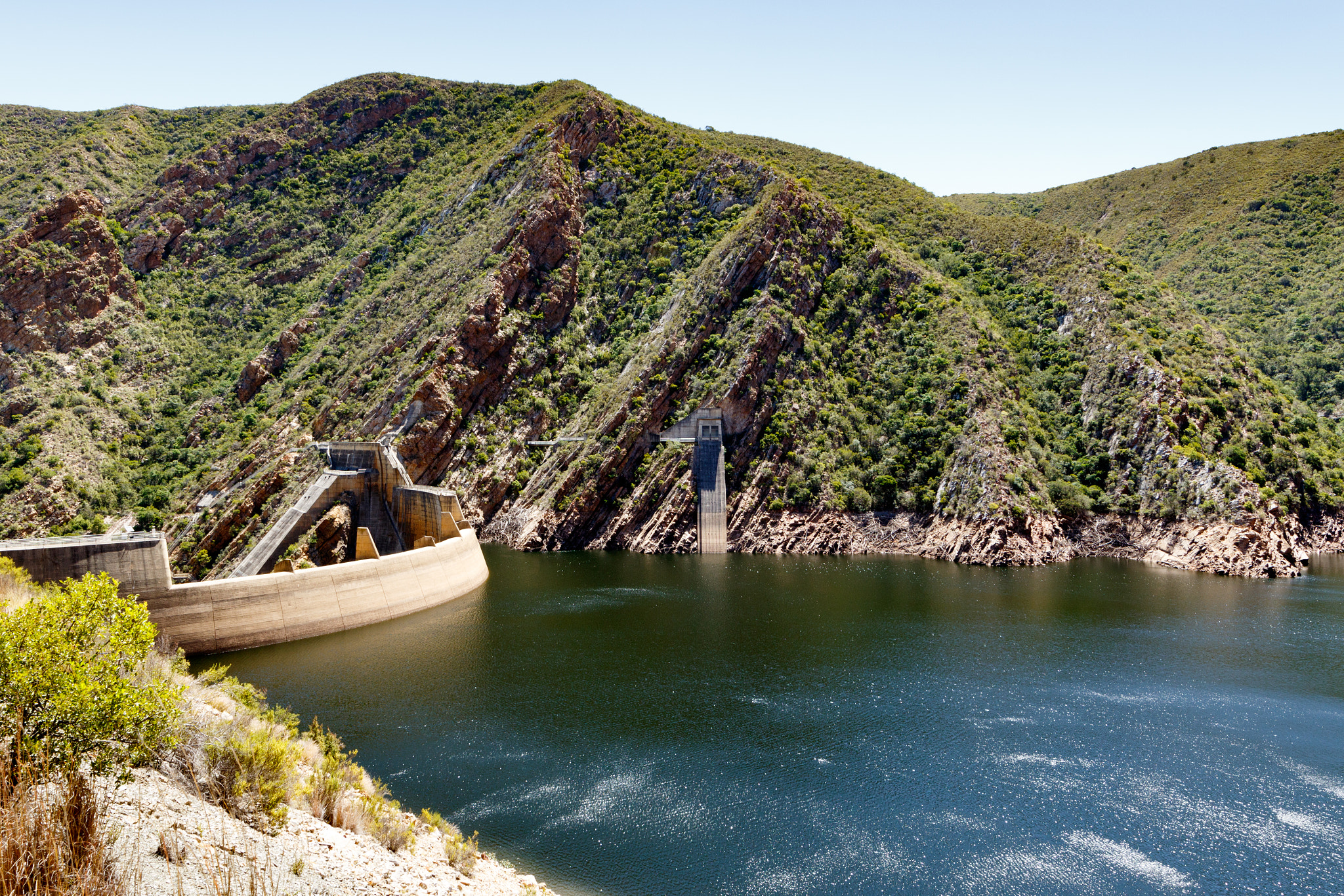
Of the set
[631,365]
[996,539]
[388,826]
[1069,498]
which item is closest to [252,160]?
[631,365]

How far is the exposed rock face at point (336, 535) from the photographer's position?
54.8m

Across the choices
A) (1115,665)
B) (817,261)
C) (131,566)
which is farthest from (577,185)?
(1115,665)

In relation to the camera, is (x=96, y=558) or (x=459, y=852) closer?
(x=459, y=852)

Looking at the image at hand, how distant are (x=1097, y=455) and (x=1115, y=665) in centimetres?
3785

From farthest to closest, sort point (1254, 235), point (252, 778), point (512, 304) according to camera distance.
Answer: point (1254, 235), point (512, 304), point (252, 778)

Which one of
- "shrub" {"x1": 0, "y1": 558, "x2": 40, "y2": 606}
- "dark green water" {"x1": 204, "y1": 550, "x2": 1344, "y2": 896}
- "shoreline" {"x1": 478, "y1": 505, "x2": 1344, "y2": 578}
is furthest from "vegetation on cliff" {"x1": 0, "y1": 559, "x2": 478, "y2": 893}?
"shoreline" {"x1": 478, "y1": 505, "x2": 1344, "y2": 578}

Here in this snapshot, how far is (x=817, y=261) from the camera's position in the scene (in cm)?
8456

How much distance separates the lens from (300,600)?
126 ft

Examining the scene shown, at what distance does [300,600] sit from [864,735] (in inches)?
1082

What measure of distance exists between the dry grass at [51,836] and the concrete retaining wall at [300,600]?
85.1ft

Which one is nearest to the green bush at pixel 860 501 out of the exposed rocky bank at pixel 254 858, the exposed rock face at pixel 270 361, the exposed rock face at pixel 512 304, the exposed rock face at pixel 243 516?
the exposed rock face at pixel 512 304

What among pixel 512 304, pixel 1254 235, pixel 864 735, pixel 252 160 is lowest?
pixel 864 735

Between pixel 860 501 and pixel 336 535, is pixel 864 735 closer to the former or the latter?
pixel 336 535

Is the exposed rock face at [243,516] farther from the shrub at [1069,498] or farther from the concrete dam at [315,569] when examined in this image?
the shrub at [1069,498]
